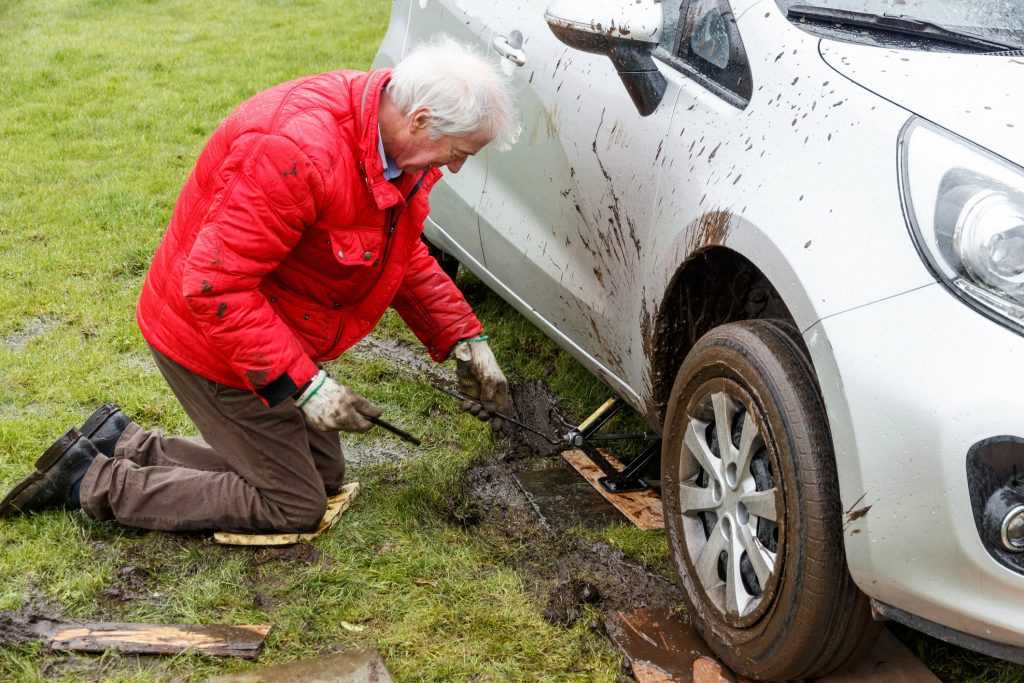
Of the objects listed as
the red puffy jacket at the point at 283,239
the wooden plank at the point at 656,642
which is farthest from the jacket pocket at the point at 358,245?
the wooden plank at the point at 656,642

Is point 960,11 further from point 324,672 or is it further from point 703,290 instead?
point 324,672

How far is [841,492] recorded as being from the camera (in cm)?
212

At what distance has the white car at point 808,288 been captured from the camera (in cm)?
197

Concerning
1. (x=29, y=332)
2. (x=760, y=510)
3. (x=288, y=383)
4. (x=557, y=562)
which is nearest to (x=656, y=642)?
(x=557, y=562)

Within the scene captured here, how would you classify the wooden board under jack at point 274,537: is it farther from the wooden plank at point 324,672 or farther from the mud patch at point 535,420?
the mud patch at point 535,420

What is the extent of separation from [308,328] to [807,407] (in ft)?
4.58

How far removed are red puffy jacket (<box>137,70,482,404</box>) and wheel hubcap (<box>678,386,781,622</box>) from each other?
2.99 feet

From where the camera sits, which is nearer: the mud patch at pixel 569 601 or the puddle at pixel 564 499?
the mud patch at pixel 569 601

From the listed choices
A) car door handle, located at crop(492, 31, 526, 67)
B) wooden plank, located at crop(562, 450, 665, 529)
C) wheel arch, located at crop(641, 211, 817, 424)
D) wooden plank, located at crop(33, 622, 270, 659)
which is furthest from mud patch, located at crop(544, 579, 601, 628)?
car door handle, located at crop(492, 31, 526, 67)

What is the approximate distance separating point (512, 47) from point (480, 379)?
3.27 ft

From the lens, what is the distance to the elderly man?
2.69 meters

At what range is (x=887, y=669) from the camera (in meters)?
2.57

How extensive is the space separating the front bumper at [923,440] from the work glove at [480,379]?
4.80 feet

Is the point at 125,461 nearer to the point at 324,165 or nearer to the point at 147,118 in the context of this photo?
the point at 324,165
